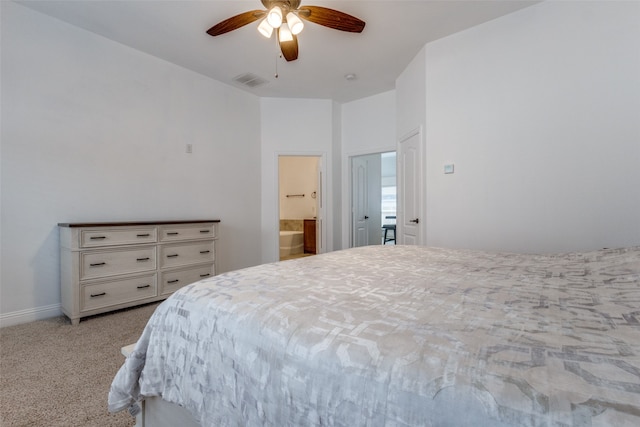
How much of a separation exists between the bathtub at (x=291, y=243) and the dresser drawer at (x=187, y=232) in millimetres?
3052

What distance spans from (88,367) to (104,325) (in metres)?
0.79

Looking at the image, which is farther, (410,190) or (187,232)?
(410,190)

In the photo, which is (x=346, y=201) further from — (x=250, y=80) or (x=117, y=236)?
(x=117, y=236)

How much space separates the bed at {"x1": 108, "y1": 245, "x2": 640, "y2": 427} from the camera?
0.46 meters

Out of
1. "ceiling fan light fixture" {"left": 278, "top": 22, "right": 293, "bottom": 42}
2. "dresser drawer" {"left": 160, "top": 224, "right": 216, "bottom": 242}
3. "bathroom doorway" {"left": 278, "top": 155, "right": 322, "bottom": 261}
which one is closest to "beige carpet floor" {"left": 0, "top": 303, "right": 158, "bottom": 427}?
"dresser drawer" {"left": 160, "top": 224, "right": 216, "bottom": 242}

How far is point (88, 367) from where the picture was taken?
179 centimetres

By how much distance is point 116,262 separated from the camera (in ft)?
8.91

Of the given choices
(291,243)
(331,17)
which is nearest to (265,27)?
(331,17)

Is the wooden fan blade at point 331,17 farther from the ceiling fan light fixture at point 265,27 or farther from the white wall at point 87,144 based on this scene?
the white wall at point 87,144

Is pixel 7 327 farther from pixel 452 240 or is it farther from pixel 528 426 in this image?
pixel 452 240

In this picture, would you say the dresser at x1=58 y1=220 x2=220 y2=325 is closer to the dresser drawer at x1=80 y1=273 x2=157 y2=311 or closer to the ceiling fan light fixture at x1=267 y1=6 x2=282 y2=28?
the dresser drawer at x1=80 y1=273 x2=157 y2=311

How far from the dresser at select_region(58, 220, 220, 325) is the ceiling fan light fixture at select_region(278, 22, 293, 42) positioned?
211 cm

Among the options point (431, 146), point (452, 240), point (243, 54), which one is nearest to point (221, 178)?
point (243, 54)

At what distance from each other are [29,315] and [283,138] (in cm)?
353
